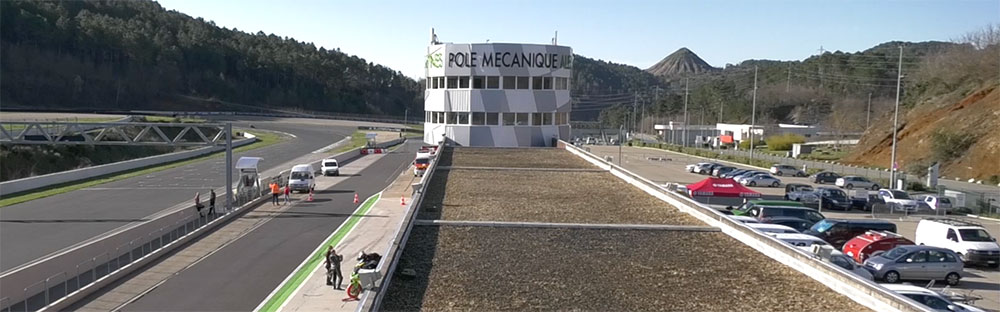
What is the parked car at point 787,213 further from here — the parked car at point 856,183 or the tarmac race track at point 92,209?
the tarmac race track at point 92,209

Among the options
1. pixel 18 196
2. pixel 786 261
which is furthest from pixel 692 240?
pixel 18 196

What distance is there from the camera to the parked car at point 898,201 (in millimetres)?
36094

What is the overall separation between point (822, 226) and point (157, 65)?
431 feet

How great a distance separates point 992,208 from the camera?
3594 cm

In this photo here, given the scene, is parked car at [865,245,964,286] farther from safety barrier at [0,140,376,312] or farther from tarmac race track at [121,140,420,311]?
safety barrier at [0,140,376,312]

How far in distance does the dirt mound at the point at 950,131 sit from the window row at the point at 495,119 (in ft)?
98.5

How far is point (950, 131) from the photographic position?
196 feet

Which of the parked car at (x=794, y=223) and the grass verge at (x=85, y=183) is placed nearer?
the parked car at (x=794, y=223)

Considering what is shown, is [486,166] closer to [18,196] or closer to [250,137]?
[18,196]

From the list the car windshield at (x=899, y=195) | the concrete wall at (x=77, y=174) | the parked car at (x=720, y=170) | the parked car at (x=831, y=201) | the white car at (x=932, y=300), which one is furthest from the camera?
the parked car at (x=720, y=170)

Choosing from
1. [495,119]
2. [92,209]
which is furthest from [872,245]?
[92,209]

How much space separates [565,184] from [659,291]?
46.8 ft

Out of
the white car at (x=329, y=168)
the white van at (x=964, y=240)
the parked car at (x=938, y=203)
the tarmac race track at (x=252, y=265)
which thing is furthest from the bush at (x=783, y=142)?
the white van at (x=964, y=240)

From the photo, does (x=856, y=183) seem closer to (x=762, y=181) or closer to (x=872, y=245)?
(x=762, y=181)
